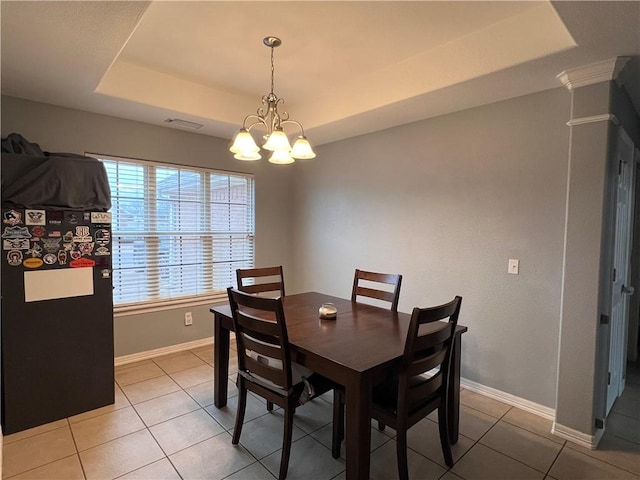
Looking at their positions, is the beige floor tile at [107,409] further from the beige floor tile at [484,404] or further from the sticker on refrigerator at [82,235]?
the beige floor tile at [484,404]

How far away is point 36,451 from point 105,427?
0.36m

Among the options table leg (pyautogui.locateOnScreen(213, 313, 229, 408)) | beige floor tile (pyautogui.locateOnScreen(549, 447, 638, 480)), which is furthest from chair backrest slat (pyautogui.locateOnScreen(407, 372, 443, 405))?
table leg (pyautogui.locateOnScreen(213, 313, 229, 408))

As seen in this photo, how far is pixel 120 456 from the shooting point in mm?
2033

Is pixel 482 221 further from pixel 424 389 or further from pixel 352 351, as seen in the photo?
pixel 352 351

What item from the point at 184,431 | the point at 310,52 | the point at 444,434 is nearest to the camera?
the point at 444,434

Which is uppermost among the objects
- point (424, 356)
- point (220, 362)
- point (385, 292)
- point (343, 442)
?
point (385, 292)

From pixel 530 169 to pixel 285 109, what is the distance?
243 cm

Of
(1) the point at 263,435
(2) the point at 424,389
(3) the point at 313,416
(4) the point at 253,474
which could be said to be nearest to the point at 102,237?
(1) the point at 263,435

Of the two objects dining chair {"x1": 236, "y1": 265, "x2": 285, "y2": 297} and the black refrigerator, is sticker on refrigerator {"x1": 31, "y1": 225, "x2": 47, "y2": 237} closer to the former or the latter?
the black refrigerator

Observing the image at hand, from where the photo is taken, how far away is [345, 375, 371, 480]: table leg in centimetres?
154

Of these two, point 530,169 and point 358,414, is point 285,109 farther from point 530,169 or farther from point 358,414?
point 358,414

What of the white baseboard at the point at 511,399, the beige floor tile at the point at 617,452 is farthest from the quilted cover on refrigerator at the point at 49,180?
the beige floor tile at the point at 617,452

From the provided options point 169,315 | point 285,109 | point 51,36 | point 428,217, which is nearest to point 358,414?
point 428,217

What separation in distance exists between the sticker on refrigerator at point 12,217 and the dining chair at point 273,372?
1495 mm
